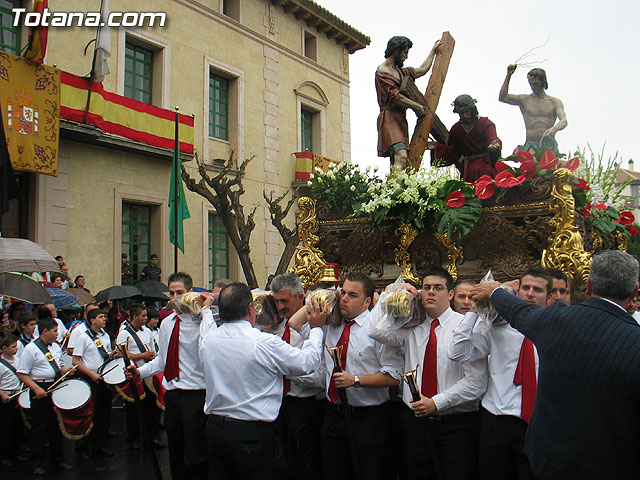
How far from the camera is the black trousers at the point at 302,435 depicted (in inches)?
176

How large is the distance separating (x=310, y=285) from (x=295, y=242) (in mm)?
9346

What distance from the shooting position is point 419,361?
154 inches

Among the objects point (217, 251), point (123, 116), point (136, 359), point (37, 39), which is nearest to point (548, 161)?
point (136, 359)

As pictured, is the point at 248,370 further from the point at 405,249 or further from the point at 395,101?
the point at 395,101

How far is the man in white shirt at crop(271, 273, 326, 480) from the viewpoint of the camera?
448 cm

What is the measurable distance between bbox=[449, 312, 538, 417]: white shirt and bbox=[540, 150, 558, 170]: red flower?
6.17ft

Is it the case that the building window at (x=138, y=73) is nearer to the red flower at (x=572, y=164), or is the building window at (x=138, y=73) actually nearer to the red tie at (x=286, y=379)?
the red tie at (x=286, y=379)

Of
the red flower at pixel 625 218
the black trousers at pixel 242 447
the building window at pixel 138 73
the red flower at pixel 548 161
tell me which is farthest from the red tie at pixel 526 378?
the building window at pixel 138 73

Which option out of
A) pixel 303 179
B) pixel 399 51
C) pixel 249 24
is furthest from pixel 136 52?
pixel 399 51

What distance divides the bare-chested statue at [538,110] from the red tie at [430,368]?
294 centimetres

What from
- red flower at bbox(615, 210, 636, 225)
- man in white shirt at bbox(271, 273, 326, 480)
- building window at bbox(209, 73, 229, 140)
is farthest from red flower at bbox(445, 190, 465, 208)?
building window at bbox(209, 73, 229, 140)

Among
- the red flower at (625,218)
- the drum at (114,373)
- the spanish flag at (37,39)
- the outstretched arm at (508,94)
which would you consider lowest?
the drum at (114,373)

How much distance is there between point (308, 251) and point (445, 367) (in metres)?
2.39

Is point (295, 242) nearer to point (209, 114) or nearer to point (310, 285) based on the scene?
point (209, 114)
